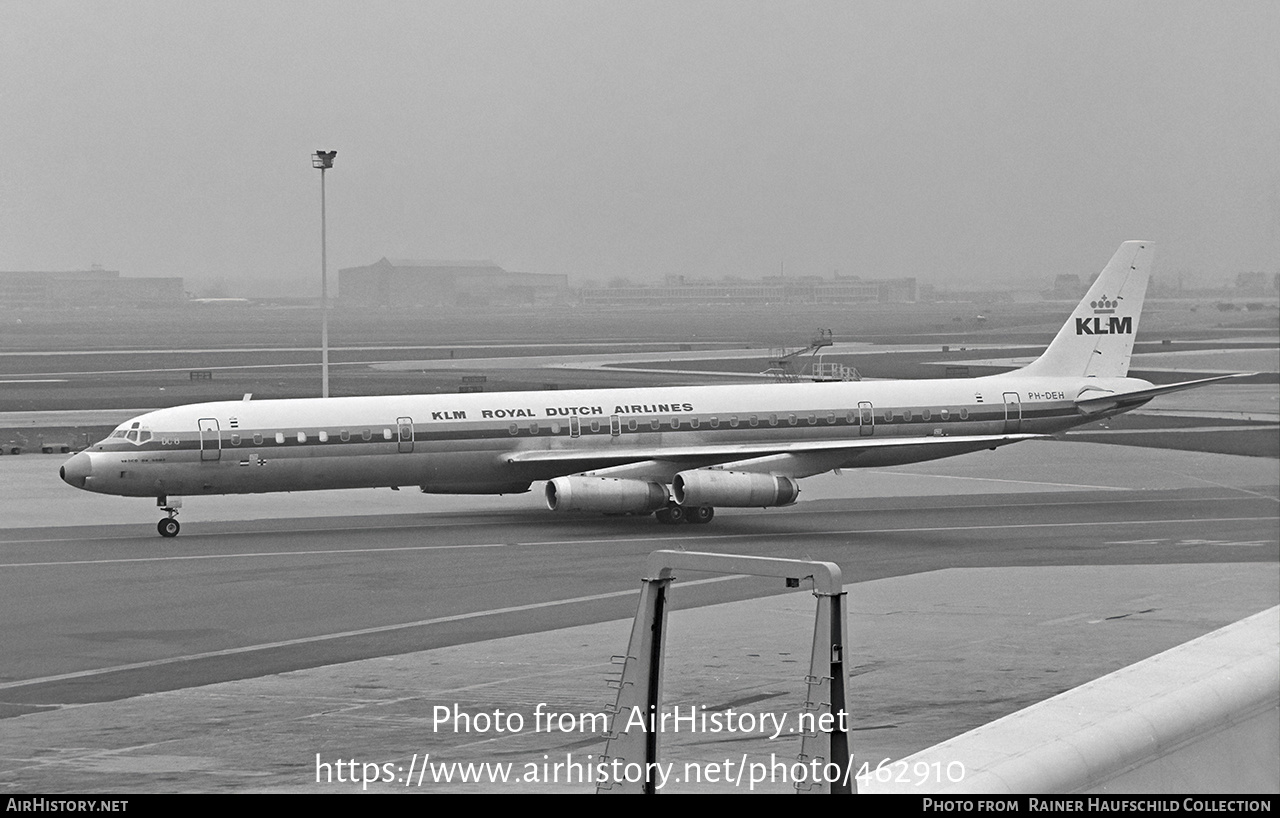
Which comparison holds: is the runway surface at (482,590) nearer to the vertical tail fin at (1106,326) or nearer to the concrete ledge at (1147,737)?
the vertical tail fin at (1106,326)

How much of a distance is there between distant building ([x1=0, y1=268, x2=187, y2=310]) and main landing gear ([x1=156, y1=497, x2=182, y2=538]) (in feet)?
195

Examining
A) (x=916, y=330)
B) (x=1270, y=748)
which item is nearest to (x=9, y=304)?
(x=916, y=330)

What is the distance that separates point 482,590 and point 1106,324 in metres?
22.9

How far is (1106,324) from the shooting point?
4141cm

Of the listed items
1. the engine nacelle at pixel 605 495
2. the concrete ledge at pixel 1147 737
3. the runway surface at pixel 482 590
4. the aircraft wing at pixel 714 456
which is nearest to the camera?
the concrete ledge at pixel 1147 737

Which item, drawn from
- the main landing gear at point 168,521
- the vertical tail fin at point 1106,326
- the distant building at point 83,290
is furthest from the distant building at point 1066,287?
the distant building at point 83,290

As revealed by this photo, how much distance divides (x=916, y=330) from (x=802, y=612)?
87415 mm

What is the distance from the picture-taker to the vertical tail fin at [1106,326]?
4009 cm

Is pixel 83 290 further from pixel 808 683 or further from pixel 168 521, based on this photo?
pixel 808 683

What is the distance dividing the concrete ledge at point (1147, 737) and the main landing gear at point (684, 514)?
82.1 ft

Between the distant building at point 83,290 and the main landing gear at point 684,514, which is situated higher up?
the distant building at point 83,290

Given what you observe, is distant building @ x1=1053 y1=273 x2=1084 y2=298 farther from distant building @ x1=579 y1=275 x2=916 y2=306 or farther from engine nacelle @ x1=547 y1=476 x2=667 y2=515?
distant building @ x1=579 y1=275 x2=916 y2=306
